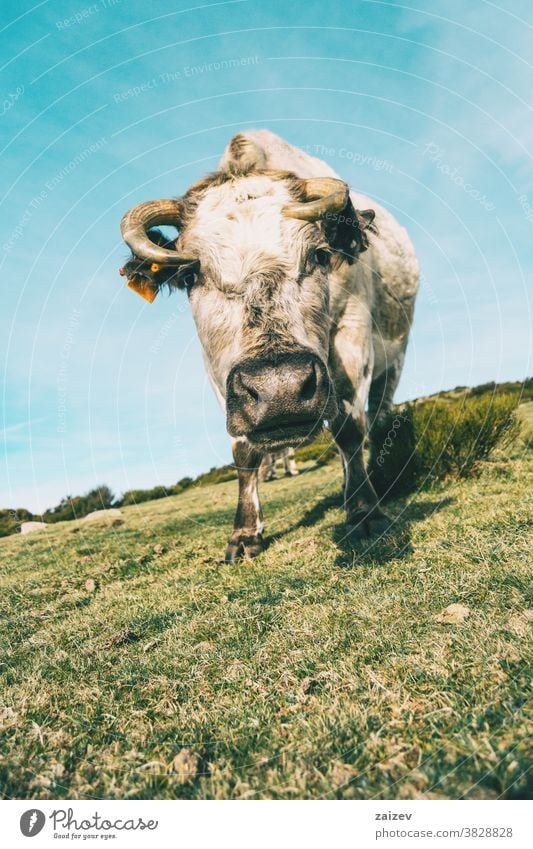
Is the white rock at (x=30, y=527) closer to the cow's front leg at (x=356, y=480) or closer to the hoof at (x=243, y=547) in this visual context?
the hoof at (x=243, y=547)

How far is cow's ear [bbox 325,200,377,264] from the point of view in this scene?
16.8 feet

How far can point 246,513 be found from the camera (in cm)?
557

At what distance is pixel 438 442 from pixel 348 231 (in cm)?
318

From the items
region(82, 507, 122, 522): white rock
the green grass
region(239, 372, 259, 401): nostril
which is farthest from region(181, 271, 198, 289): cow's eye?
region(82, 507, 122, 522): white rock

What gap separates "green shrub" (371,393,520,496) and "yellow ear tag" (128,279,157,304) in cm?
357

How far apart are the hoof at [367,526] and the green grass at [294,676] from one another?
0.21 m

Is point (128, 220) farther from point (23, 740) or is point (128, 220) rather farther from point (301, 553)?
point (23, 740)

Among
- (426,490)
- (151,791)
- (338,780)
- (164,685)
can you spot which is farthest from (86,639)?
(426,490)

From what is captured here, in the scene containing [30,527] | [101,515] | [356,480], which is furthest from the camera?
[30,527]

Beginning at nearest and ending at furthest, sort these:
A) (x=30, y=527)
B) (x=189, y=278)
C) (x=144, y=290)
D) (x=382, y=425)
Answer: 1. (x=189, y=278)
2. (x=144, y=290)
3. (x=382, y=425)
4. (x=30, y=527)

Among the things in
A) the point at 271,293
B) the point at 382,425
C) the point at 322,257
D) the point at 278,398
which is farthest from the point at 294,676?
the point at 382,425
